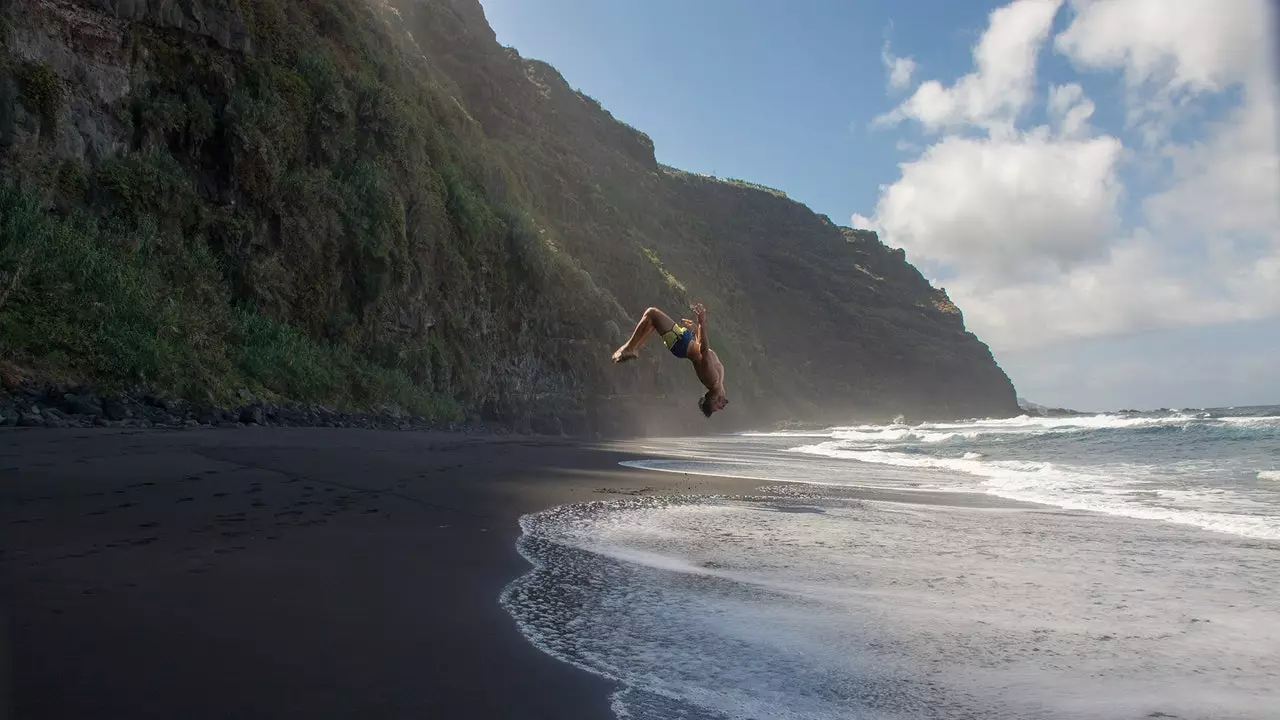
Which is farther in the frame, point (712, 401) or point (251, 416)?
point (251, 416)

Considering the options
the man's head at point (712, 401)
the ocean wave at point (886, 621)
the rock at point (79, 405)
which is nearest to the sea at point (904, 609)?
the ocean wave at point (886, 621)

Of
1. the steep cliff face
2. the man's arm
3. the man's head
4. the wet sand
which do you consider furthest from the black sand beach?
the steep cliff face

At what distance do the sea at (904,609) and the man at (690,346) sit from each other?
3.59 feet

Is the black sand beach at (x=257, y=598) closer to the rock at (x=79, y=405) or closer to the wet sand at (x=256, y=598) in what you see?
the wet sand at (x=256, y=598)

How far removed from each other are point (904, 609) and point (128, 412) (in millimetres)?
11729

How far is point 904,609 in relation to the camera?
3430 millimetres

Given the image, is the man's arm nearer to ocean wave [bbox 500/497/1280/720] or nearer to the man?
the man

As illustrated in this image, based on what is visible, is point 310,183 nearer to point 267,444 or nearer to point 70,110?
point 70,110

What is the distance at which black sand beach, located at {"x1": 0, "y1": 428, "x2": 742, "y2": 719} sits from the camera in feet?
6.52

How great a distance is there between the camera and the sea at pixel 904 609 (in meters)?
2.35

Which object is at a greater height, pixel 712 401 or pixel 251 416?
pixel 712 401

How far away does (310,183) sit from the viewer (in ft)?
70.7

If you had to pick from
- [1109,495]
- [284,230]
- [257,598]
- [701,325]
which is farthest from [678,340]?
[284,230]

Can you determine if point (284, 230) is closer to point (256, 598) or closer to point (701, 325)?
point (701, 325)
